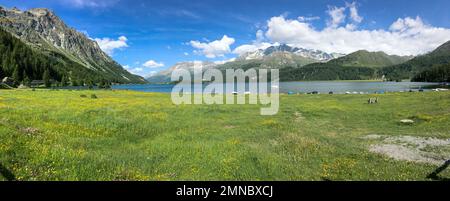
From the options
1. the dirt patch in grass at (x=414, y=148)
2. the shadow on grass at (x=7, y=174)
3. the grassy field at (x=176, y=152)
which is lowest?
the dirt patch in grass at (x=414, y=148)

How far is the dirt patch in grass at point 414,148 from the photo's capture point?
19094 millimetres

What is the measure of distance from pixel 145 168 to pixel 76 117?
16213 millimetres

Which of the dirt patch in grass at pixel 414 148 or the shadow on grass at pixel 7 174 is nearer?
the shadow on grass at pixel 7 174

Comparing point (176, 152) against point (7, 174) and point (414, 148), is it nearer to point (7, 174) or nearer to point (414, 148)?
point (7, 174)

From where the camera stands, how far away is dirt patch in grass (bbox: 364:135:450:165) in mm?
19094

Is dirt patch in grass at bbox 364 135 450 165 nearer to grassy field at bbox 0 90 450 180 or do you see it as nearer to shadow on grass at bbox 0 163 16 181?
grassy field at bbox 0 90 450 180

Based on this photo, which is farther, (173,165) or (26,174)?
(173,165)

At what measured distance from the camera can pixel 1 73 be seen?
14425 cm

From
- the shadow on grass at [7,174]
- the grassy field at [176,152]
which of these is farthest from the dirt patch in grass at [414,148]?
the shadow on grass at [7,174]

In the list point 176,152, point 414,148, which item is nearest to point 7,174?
point 176,152

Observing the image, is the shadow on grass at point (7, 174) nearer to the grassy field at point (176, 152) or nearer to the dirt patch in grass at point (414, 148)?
the grassy field at point (176, 152)

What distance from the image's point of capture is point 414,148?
72.5 ft
